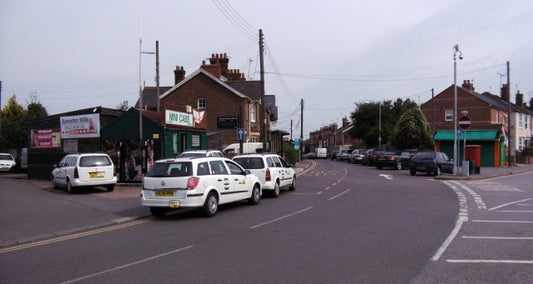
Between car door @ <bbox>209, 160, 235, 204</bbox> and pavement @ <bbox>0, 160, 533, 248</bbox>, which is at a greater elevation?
car door @ <bbox>209, 160, 235, 204</bbox>

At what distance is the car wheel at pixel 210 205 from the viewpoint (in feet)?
39.6

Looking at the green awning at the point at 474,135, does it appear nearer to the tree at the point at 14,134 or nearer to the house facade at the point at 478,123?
the house facade at the point at 478,123

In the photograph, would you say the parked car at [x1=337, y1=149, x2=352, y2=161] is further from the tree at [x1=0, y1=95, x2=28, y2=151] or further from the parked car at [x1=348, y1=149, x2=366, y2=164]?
the tree at [x1=0, y1=95, x2=28, y2=151]

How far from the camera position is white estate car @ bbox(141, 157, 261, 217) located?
38.7 ft

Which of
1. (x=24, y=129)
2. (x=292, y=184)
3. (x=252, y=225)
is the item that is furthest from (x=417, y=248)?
(x=24, y=129)

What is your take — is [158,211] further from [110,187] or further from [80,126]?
[80,126]

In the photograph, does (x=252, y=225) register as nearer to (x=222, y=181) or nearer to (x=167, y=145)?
(x=222, y=181)

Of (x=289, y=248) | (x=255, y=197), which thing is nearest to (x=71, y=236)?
(x=289, y=248)

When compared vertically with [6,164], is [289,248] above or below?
below

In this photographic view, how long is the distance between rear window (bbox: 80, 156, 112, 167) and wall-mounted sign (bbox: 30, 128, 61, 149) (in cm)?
826

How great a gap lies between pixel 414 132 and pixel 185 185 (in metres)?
38.8

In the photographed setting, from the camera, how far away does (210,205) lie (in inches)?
483

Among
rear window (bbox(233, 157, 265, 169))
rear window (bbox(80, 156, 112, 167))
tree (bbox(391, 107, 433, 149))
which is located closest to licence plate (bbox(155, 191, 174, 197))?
rear window (bbox(233, 157, 265, 169))

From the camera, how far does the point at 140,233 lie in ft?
33.1
